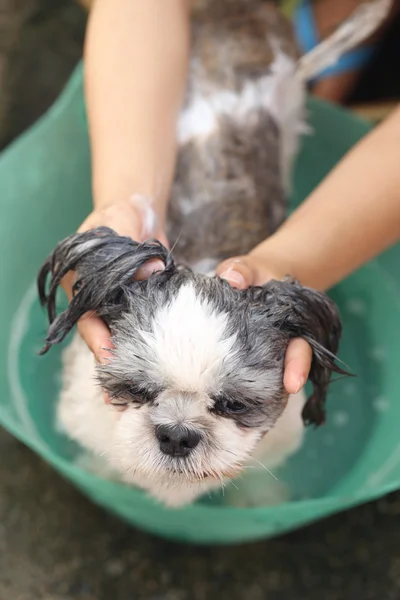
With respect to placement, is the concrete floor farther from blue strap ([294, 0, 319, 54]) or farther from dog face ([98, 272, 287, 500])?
blue strap ([294, 0, 319, 54])

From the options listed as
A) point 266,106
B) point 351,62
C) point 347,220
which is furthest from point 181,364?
point 351,62

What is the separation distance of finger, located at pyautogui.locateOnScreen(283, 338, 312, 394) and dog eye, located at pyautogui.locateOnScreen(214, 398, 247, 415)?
9cm

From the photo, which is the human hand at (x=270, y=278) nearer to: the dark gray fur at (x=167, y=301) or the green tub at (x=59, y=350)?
the dark gray fur at (x=167, y=301)

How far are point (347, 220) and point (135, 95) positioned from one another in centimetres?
63

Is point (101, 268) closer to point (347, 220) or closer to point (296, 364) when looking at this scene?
point (296, 364)

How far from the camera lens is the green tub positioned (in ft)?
6.23

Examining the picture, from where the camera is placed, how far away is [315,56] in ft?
6.80

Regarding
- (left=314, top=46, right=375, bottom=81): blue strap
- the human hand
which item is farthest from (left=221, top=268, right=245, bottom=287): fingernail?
(left=314, top=46, right=375, bottom=81): blue strap

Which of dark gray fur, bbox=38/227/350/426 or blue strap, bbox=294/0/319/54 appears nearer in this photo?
dark gray fur, bbox=38/227/350/426

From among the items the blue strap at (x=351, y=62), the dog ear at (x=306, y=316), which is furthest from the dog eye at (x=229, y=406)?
the blue strap at (x=351, y=62)

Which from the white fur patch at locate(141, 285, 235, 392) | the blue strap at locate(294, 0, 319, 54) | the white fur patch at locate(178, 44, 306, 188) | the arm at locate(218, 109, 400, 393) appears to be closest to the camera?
the white fur patch at locate(141, 285, 235, 392)

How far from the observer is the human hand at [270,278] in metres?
1.20

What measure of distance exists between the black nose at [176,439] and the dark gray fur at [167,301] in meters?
0.07

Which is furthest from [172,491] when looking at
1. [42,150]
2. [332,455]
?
[42,150]
